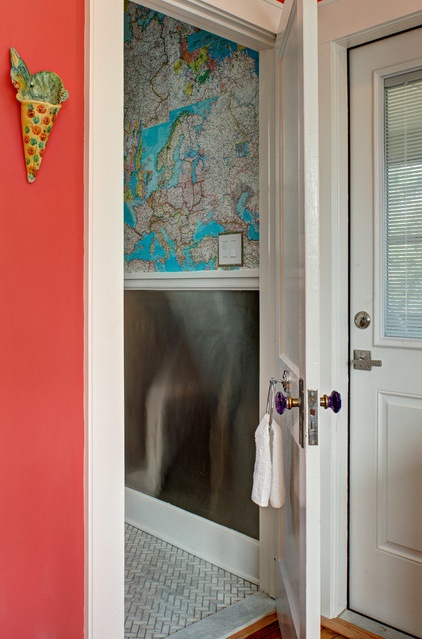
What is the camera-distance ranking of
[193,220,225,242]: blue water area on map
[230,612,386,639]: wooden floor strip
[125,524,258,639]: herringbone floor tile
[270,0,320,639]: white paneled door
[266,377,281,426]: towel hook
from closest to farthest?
[270,0,320,639]: white paneled door
[266,377,281,426]: towel hook
[230,612,386,639]: wooden floor strip
[125,524,258,639]: herringbone floor tile
[193,220,225,242]: blue water area on map

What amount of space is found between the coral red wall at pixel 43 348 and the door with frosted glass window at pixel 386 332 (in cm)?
105

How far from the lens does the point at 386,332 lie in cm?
197

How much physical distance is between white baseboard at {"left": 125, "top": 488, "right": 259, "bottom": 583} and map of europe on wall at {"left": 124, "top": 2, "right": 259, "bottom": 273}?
3.78 feet

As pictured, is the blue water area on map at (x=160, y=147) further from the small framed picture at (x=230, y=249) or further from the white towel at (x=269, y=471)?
the white towel at (x=269, y=471)

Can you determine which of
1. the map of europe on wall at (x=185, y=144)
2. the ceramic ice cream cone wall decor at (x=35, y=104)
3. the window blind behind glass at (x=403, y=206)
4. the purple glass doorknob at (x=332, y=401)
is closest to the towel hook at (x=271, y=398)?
the purple glass doorknob at (x=332, y=401)

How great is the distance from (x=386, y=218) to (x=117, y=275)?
1.02m

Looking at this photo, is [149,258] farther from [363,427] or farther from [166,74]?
[363,427]

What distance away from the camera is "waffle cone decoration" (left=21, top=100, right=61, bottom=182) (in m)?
1.28

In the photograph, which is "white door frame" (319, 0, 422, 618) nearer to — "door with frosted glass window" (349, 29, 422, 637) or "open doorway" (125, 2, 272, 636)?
"door with frosted glass window" (349, 29, 422, 637)

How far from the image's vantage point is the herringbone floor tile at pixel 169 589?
2041 mm

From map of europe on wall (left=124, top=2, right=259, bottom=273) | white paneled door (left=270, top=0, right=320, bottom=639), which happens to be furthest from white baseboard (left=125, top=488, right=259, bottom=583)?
map of europe on wall (left=124, top=2, right=259, bottom=273)

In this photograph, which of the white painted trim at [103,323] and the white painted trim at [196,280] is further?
the white painted trim at [196,280]

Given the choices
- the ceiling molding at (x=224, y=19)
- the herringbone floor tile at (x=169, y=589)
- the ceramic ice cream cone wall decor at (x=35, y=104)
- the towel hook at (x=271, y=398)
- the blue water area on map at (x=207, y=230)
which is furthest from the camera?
the blue water area on map at (x=207, y=230)

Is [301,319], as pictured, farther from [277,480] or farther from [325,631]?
[325,631]
